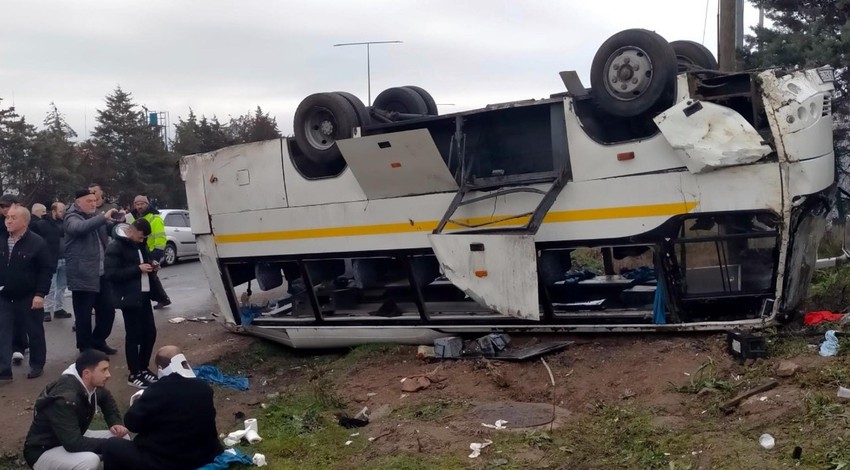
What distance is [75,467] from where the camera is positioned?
Answer: 505cm

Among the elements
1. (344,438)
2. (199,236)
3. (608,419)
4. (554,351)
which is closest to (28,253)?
(199,236)

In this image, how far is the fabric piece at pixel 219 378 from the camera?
7645 mm

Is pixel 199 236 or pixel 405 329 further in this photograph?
pixel 199 236

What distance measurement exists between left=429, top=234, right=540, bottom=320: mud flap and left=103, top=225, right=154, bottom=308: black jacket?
288 cm

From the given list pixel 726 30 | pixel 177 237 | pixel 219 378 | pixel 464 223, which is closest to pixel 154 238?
pixel 219 378

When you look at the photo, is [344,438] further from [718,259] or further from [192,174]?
[192,174]

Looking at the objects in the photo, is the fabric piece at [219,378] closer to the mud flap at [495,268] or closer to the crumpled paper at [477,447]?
the mud flap at [495,268]

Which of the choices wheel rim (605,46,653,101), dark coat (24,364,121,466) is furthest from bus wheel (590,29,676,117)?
dark coat (24,364,121,466)

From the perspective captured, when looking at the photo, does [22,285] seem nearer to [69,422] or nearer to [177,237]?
[69,422]

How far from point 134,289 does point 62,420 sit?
2682 millimetres

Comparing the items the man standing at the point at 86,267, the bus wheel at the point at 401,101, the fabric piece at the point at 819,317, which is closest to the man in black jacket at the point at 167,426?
the man standing at the point at 86,267

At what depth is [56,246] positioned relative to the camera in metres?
9.32

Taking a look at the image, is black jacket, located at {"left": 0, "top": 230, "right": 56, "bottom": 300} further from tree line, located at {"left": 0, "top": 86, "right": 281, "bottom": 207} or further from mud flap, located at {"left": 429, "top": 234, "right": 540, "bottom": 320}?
tree line, located at {"left": 0, "top": 86, "right": 281, "bottom": 207}

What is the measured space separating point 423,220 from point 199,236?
A: 270 centimetres
